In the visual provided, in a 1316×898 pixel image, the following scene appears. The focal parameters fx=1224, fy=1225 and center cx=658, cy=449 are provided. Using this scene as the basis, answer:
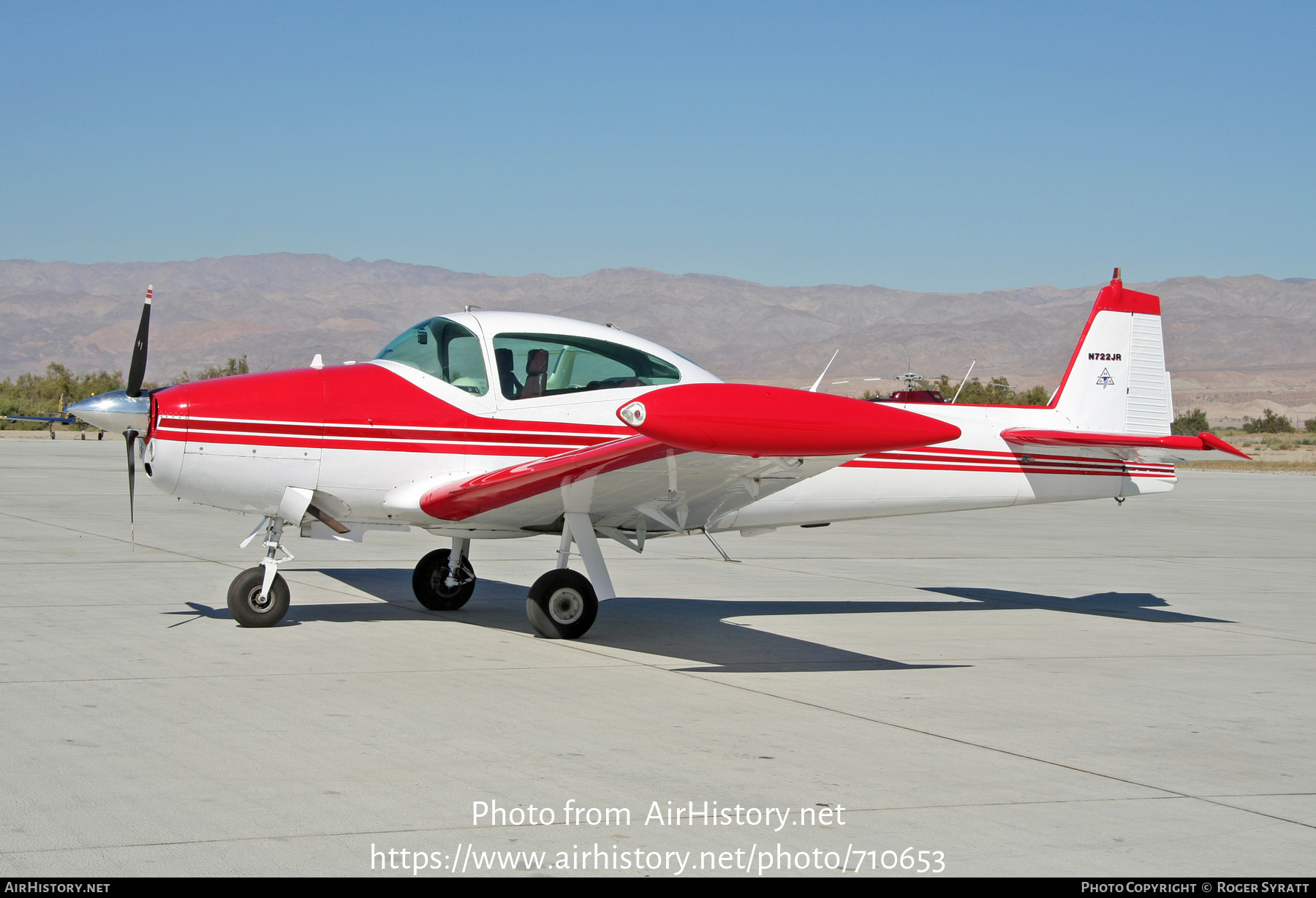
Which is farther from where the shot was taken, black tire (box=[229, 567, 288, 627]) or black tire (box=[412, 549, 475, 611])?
black tire (box=[412, 549, 475, 611])

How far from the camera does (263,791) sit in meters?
4.49

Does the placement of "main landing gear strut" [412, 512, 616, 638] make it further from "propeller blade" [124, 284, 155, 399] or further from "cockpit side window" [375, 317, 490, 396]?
"propeller blade" [124, 284, 155, 399]

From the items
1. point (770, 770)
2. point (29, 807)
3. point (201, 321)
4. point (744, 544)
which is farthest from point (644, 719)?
point (201, 321)

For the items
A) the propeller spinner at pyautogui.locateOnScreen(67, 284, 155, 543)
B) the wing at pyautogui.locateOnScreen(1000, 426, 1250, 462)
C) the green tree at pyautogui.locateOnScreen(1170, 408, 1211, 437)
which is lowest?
the propeller spinner at pyautogui.locateOnScreen(67, 284, 155, 543)

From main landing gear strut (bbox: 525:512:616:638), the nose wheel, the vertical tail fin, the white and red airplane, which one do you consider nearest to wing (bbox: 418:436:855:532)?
the white and red airplane

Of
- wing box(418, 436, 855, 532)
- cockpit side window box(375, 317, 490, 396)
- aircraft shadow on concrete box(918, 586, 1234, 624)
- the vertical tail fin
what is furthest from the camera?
the vertical tail fin

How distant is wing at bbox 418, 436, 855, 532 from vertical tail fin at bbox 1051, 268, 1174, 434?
356cm

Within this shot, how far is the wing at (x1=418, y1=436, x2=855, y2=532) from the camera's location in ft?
24.3

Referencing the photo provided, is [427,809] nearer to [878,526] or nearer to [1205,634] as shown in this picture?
[1205,634]

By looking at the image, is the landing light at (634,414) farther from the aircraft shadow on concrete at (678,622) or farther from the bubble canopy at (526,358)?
the bubble canopy at (526,358)

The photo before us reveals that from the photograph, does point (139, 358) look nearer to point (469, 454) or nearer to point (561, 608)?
point (469, 454)

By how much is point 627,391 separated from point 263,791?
178 inches

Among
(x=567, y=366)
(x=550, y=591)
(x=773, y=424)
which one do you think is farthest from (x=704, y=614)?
(x=773, y=424)

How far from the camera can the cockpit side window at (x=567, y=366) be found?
8.43 m
